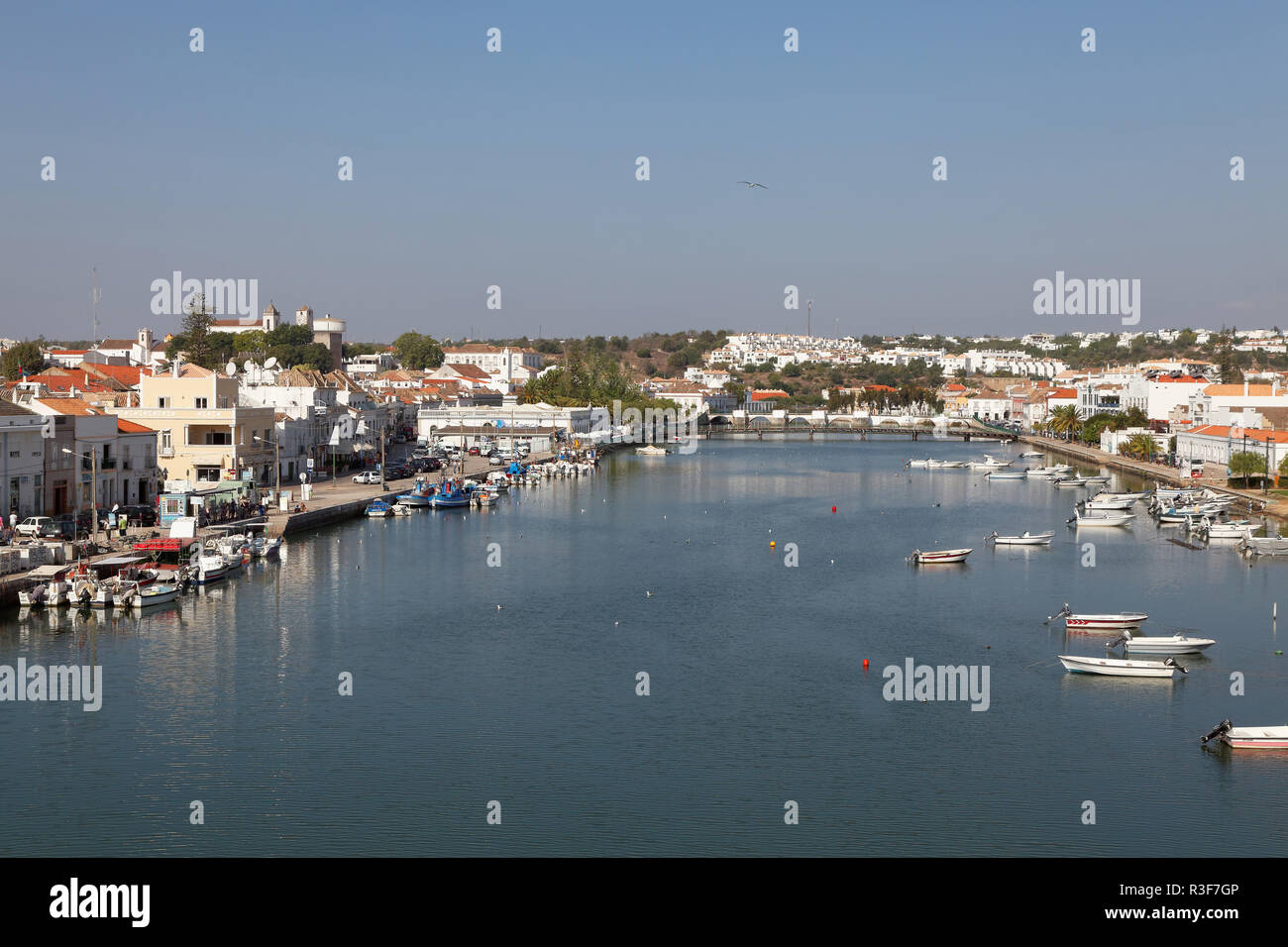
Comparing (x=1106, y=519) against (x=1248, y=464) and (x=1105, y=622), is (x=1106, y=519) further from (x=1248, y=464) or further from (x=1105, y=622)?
(x=1105, y=622)

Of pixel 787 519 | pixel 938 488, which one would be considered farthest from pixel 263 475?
pixel 938 488

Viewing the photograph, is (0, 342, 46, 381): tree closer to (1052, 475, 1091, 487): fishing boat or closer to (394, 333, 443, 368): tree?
(1052, 475, 1091, 487): fishing boat

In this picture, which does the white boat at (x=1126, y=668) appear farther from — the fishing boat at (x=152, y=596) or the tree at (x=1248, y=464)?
the tree at (x=1248, y=464)

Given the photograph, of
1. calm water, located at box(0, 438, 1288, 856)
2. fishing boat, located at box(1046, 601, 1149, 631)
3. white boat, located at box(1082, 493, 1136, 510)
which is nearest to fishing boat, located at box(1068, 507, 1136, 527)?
white boat, located at box(1082, 493, 1136, 510)

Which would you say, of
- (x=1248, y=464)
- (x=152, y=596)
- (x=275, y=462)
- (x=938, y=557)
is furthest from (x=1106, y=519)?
(x=152, y=596)

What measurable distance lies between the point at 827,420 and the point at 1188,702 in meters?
72.0

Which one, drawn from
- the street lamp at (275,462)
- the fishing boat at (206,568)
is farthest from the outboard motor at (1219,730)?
the street lamp at (275,462)

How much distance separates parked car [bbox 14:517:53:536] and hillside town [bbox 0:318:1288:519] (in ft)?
2.86

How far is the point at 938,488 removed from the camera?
38656mm

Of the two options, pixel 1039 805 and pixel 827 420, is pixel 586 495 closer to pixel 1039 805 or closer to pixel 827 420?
pixel 1039 805

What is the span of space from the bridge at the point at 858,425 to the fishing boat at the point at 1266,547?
46.1 metres

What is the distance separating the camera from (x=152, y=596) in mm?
16078

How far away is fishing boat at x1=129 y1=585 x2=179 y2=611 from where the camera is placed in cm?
1590

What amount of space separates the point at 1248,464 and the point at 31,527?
28.7 meters
